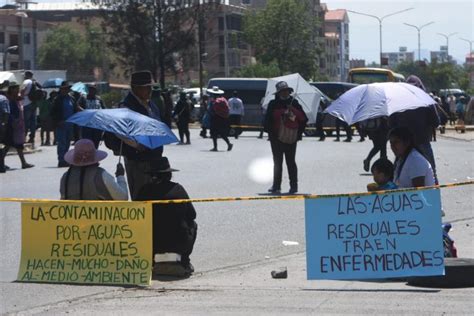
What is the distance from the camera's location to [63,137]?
23703 mm

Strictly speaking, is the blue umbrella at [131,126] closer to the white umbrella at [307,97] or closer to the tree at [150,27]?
the white umbrella at [307,97]

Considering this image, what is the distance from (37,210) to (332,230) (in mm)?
2556

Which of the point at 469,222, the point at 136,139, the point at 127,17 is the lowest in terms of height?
the point at 469,222

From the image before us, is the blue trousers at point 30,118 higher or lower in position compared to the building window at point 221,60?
lower

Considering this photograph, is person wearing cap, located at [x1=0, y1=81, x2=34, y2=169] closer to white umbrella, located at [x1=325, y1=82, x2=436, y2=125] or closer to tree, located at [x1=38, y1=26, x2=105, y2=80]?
white umbrella, located at [x1=325, y1=82, x2=436, y2=125]

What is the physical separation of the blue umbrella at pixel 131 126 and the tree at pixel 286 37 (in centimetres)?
7945

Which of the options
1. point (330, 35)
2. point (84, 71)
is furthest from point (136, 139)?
point (330, 35)

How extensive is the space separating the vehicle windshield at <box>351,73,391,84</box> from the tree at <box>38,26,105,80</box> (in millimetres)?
60198

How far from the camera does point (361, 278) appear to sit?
9586 mm

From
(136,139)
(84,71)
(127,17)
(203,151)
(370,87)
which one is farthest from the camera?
(84,71)

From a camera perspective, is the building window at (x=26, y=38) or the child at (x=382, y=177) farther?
the building window at (x=26, y=38)

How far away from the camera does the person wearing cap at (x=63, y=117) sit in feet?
77.4

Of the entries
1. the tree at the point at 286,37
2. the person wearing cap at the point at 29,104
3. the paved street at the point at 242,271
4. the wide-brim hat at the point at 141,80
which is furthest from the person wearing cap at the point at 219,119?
the tree at the point at 286,37

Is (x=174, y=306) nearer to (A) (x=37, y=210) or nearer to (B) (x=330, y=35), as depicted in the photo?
(A) (x=37, y=210)
